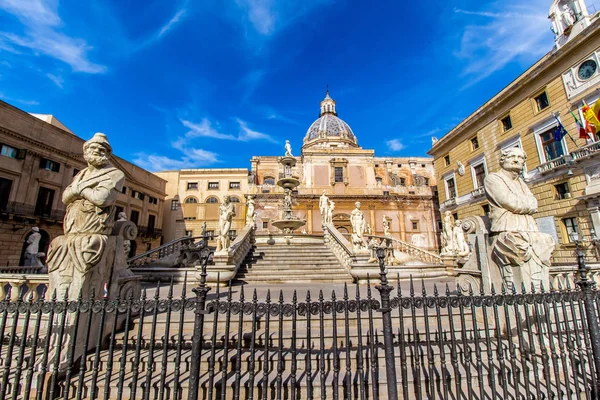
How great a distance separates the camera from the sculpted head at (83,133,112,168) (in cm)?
373

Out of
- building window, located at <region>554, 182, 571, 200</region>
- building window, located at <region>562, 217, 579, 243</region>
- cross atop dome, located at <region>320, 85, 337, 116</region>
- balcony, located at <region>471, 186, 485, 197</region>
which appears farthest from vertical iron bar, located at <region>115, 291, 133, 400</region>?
cross atop dome, located at <region>320, 85, 337, 116</region>

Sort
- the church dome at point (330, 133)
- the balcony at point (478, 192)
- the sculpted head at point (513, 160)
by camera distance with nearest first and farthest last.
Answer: the sculpted head at point (513, 160)
the balcony at point (478, 192)
the church dome at point (330, 133)

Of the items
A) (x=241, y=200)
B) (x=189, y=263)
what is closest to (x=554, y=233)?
(x=189, y=263)

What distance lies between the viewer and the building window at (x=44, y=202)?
842 inches

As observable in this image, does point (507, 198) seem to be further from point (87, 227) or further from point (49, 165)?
point (49, 165)

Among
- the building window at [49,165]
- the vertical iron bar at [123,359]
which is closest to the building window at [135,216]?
the building window at [49,165]

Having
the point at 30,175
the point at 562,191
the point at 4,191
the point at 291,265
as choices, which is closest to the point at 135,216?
the point at 30,175

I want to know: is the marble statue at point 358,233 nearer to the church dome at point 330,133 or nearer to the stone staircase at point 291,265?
the stone staircase at point 291,265

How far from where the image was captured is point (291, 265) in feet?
33.9

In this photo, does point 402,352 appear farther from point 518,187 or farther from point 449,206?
point 449,206

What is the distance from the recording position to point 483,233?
165 inches

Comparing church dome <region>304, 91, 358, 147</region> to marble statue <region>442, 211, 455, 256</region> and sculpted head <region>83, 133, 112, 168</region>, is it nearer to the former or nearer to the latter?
marble statue <region>442, 211, 455, 256</region>

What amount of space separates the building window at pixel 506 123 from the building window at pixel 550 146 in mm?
2647

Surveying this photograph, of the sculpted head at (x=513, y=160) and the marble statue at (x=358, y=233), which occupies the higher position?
the sculpted head at (x=513, y=160)
